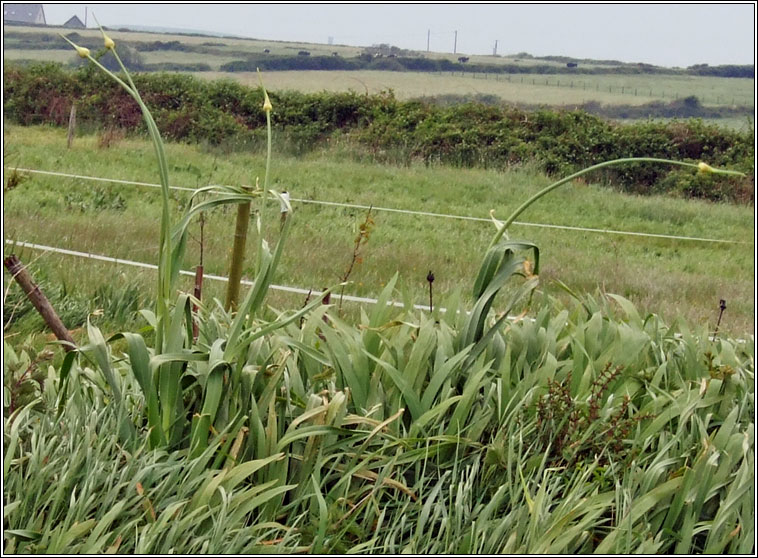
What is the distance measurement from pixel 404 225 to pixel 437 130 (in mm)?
5722

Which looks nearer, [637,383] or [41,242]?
[637,383]

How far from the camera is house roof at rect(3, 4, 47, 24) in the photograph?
2.20m

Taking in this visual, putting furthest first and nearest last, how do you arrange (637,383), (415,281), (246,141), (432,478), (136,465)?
1. (246,141)
2. (415,281)
3. (637,383)
4. (432,478)
5. (136,465)

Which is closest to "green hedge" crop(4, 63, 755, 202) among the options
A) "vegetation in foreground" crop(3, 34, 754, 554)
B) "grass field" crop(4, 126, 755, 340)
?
"grass field" crop(4, 126, 755, 340)

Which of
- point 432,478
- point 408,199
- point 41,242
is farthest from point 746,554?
point 408,199

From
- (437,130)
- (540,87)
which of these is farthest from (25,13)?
(540,87)

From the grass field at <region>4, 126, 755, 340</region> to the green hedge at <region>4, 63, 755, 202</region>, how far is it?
3.11ft

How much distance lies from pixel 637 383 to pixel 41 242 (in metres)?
4.55

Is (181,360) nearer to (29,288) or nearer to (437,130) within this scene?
(29,288)

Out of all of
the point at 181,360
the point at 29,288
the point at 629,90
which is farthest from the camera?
the point at 629,90

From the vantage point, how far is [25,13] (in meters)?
2.22

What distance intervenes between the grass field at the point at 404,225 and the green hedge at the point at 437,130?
0.95 metres

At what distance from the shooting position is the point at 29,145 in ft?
43.8

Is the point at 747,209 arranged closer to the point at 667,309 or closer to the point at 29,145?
the point at 667,309
